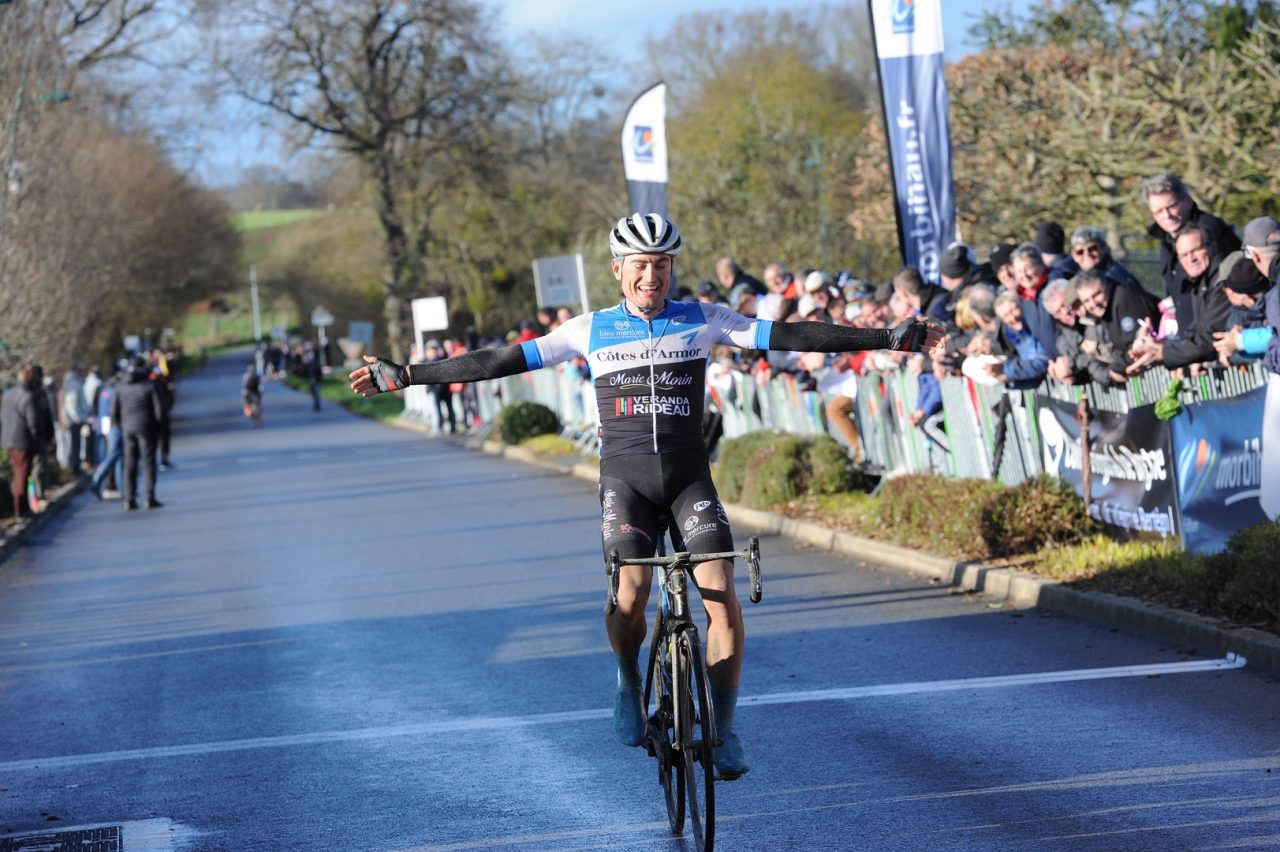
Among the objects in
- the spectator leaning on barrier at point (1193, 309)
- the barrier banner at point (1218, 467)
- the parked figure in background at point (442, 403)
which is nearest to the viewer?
the barrier banner at point (1218, 467)

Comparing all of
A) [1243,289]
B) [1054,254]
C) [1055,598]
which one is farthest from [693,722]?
[1054,254]

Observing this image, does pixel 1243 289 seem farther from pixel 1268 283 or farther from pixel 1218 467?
pixel 1218 467

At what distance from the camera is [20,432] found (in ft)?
76.1

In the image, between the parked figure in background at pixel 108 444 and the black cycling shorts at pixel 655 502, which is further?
the parked figure in background at pixel 108 444

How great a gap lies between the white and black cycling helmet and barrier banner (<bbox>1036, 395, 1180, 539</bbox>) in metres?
5.00

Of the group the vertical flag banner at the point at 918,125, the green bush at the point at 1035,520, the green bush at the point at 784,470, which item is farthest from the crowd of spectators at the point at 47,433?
the green bush at the point at 1035,520

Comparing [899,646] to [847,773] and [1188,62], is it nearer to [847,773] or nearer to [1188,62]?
[847,773]

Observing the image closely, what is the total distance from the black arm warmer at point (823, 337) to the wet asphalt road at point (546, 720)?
1.63 meters

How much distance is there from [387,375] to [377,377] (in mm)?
88

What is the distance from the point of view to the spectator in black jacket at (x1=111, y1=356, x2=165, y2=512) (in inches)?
944

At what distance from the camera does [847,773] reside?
682 centimetres

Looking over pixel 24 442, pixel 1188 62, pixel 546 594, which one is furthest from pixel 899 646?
pixel 24 442

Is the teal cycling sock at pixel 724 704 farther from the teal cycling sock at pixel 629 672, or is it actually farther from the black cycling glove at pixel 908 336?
the black cycling glove at pixel 908 336

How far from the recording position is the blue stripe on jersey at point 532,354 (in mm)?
6605
